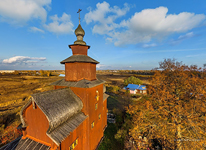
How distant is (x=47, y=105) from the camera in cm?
689

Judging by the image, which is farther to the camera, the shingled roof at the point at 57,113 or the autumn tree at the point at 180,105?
the autumn tree at the point at 180,105

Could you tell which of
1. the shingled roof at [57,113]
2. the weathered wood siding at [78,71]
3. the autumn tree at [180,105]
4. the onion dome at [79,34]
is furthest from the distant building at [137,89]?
the shingled roof at [57,113]

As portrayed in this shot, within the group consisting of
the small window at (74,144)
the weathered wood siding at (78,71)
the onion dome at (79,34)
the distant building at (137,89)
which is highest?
the onion dome at (79,34)

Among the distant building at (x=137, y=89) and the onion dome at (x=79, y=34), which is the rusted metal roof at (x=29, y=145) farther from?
the distant building at (x=137, y=89)

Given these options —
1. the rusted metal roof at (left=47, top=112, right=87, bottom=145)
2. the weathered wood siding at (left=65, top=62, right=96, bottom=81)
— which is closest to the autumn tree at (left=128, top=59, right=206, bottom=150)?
the rusted metal roof at (left=47, top=112, right=87, bottom=145)

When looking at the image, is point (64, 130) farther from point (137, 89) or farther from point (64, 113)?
point (137, 89)

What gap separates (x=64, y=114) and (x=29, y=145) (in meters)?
4.15

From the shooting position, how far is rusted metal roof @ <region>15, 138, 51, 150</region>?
719 centimetres

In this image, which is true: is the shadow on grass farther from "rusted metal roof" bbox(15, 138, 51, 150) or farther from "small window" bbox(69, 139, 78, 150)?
"rusted metal roof" bbox(15, 138, 51, 150)

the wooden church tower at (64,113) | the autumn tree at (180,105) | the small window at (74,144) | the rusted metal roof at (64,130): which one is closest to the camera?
the rusted metal roof at (64,130)

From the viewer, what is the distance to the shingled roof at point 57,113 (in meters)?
6.32

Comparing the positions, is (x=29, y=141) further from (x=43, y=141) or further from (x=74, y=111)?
(x=74, y=111)

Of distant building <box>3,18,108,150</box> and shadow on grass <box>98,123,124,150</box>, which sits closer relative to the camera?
distant building <box>3,18,108,150</box>

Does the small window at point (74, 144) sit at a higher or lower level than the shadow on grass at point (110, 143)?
higher
